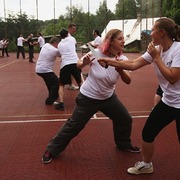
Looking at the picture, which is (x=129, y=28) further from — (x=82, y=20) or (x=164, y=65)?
(x=164, y=65)

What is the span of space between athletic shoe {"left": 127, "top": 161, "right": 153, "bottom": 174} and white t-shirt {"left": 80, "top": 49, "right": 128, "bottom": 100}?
0.96 meters

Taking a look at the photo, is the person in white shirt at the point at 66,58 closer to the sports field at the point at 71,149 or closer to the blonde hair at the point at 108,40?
the sports field at the point at 71,149

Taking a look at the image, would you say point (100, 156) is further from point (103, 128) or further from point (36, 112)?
point (36, 112)

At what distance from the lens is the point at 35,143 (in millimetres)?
5156

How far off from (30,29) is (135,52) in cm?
1233

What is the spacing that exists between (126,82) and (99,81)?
1.20ft

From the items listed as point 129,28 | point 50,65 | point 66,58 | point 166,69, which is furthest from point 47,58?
point 129,28

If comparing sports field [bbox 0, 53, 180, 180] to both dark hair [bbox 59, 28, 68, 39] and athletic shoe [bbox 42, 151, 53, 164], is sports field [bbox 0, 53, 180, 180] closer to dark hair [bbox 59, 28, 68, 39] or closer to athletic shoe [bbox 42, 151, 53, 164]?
athletic shoe [bbox 42, 151, 53, 164]

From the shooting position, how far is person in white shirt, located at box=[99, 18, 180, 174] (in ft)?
10.5

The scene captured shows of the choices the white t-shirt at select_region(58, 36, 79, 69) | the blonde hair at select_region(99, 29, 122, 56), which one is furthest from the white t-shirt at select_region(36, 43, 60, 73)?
the blonde hair at select_region(99, 29, 122, 56)

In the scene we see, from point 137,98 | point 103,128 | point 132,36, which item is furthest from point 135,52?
point 103,128

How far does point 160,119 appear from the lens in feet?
11.5

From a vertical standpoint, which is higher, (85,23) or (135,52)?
(85,23)

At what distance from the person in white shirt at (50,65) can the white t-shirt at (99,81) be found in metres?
3.75
